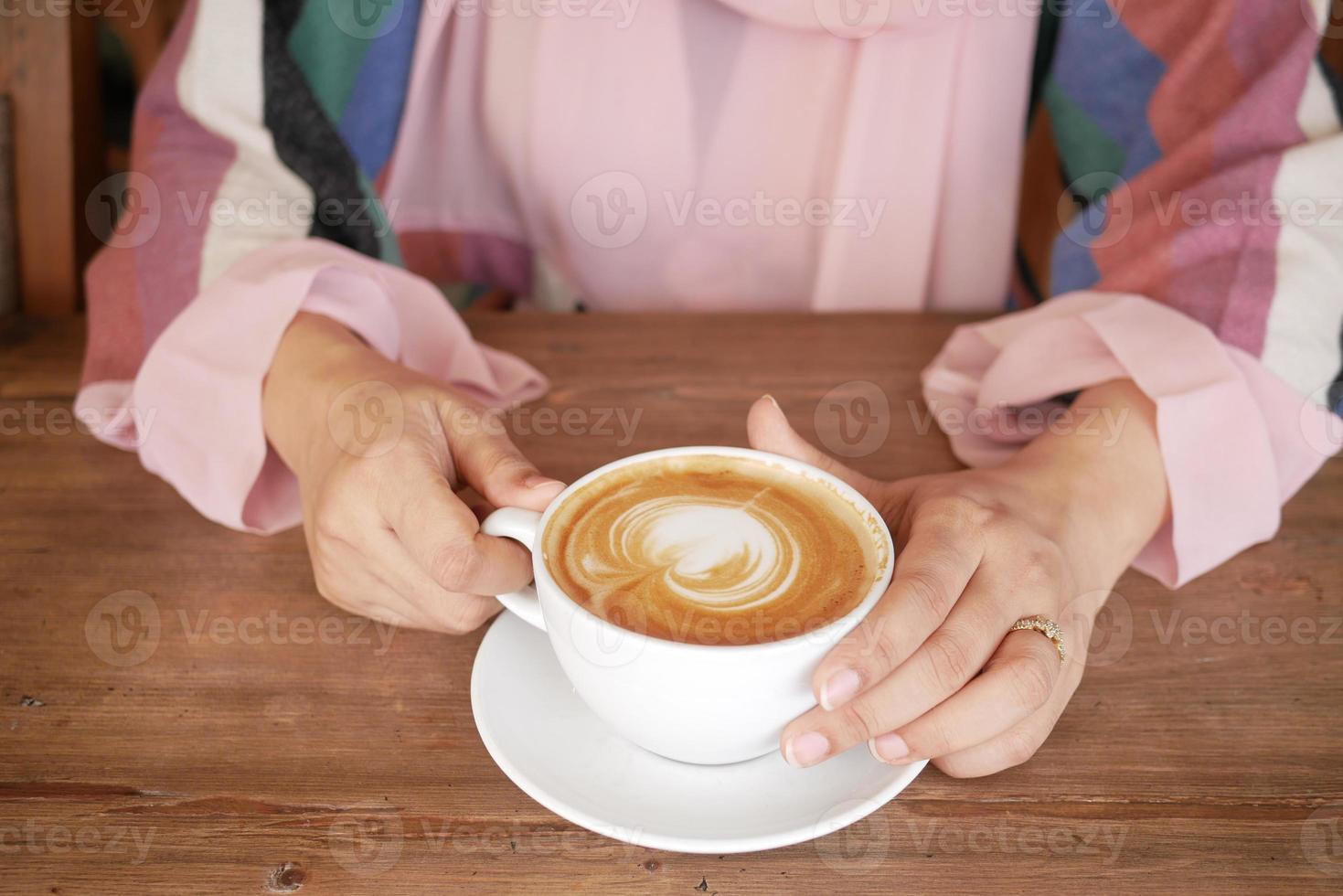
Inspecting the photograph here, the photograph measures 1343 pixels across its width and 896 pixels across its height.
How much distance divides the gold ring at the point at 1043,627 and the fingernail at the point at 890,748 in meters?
0.11

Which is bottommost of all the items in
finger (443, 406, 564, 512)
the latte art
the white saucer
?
the white saucer

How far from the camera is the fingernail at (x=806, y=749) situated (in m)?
0.50

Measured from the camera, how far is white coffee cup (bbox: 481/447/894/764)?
1.56 ft

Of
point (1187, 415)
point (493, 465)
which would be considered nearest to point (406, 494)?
point (493, 465)

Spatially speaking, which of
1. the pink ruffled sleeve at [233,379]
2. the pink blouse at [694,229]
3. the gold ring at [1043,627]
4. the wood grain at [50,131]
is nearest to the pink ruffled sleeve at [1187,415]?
the pink blouse at [694,229]

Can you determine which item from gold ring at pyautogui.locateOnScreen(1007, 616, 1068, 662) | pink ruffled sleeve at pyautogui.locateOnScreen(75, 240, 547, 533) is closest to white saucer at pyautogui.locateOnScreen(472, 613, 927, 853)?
gold ring at pyautogui.locateOnScreen(1007, 616, 1068, 662)

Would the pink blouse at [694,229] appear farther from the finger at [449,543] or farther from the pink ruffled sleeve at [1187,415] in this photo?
the finger at [449,543]

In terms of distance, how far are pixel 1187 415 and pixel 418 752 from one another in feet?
Result: 1.95

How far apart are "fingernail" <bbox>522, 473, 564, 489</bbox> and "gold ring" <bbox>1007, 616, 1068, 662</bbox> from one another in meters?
0.28

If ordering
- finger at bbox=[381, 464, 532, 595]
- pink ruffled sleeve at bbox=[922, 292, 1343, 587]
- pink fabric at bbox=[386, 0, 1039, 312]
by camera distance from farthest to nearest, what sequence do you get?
1. pink fabric at bbox=[386, 0, 1039, 312]
2. pink ruffled sleeve at bbox=[922, 292, 1343, 587]
3. finger at bbox=[381, 464, 532, 595]

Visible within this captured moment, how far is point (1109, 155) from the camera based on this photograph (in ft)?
3.44

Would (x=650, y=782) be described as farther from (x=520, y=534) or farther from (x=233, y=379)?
(x=233, y=379)

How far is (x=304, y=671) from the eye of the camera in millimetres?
637

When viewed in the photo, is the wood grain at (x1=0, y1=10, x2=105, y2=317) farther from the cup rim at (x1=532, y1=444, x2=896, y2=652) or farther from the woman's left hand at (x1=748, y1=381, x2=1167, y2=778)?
the woman's left hand at (x1=748, y1=381, x2=1167, y2=778)
